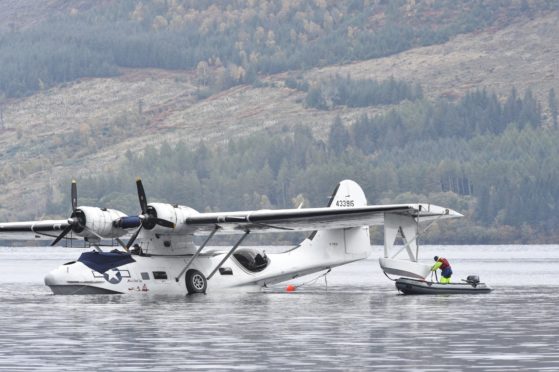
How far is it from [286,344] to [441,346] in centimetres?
384

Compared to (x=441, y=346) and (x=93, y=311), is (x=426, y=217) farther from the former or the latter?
(x=441, y=346)

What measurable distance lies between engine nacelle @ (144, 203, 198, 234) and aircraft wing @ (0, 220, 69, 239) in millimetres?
4252

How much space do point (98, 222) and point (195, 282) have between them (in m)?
4.86

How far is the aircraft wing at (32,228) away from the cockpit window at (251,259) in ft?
24.8

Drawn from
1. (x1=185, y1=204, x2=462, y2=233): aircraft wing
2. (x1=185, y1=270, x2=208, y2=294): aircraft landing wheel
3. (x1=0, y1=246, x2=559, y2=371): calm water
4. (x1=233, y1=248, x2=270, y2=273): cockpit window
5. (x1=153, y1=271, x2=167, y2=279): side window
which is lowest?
(x1=0, y1=246, x2=559, y2=371): calm water

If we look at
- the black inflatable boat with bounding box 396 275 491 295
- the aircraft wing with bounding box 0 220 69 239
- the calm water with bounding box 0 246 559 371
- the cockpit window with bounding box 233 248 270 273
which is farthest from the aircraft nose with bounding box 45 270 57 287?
the black inflatable boat with bounding box 396 275 491 295

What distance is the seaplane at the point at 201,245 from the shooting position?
57.0 meters

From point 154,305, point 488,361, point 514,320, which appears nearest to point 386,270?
point 154,305

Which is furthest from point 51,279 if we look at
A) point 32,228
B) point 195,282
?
point 195,282

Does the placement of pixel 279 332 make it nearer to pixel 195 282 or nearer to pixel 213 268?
pixel 195 282

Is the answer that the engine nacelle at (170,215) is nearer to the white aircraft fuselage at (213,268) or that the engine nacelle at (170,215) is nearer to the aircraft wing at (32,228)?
the white aircraft fuselage at (213,268)

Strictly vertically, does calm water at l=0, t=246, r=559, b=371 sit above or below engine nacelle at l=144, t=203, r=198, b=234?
below

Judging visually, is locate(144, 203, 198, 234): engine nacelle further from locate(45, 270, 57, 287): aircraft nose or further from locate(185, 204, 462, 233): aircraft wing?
locate(45, 270, 57, 287): aircraft nose

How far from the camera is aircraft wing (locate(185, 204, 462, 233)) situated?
55844 millimetres
